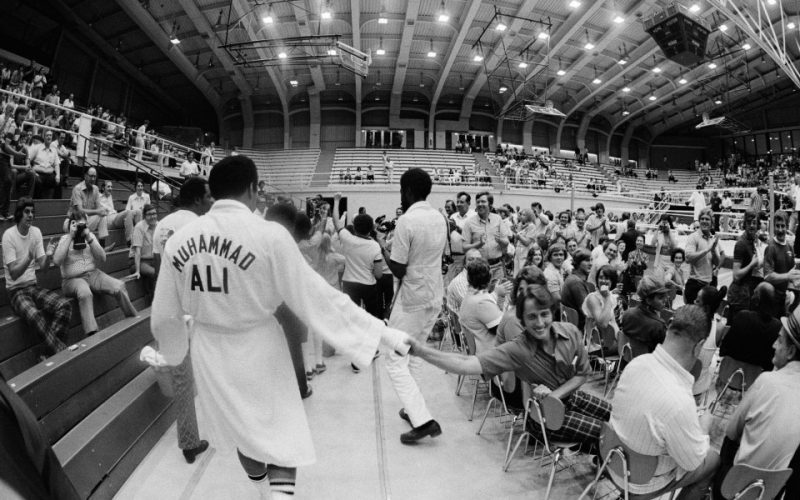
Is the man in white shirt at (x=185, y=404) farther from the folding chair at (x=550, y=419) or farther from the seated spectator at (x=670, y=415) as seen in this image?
the seated spectator at (x=670, y=415)

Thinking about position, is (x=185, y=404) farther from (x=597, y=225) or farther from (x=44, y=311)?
(x=597, y=225)

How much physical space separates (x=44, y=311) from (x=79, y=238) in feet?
2.16

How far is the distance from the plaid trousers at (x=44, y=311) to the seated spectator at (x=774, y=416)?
14.0 feet

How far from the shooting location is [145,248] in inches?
191

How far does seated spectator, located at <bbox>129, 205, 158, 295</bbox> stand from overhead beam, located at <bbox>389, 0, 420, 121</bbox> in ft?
45.4

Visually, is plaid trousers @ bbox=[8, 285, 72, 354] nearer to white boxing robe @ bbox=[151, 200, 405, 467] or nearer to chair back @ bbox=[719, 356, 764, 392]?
white boxing robe @ bbox=[151, 200, 405, 467]

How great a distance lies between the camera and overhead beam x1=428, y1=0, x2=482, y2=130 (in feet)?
52.0

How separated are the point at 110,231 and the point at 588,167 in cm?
2767

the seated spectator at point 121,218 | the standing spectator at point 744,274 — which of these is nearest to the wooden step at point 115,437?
the seated spectator at point 121,218

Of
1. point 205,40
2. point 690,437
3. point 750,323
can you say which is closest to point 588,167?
point 205,40

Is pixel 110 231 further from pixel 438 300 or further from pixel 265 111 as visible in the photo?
pixel 265 111

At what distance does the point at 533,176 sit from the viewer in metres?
22.5

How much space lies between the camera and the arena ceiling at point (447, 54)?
16375 mm

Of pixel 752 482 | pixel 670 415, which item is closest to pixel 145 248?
pixel 670 415
